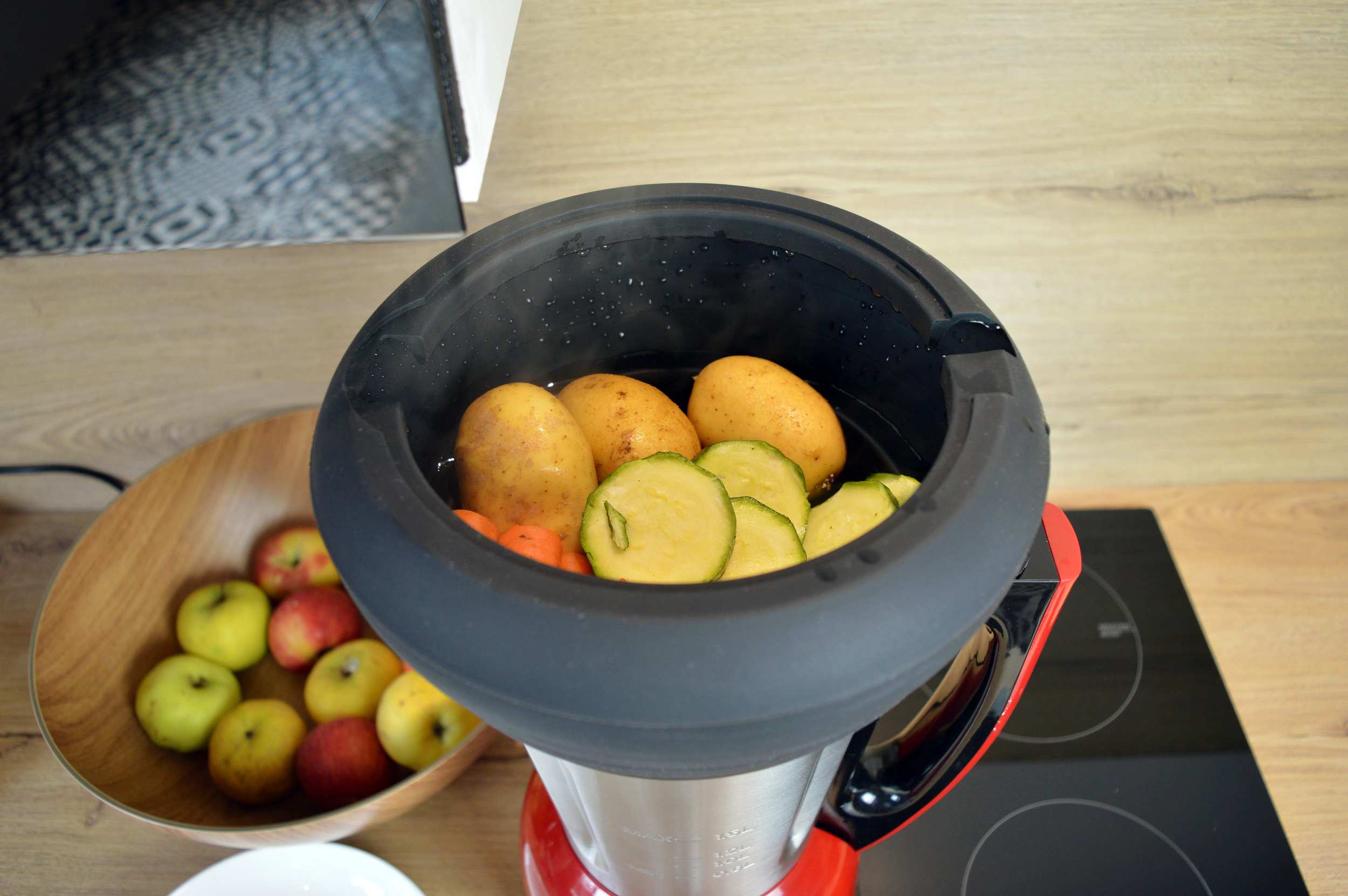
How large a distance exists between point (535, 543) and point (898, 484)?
0.19 meters

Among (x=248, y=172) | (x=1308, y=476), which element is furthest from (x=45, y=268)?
(x=1308, y=476)

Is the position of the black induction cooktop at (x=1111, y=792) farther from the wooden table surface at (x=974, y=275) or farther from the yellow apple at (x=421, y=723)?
the yellow apple at (x=421, y=723)

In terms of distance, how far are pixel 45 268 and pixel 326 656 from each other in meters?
0.46

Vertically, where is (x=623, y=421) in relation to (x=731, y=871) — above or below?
above

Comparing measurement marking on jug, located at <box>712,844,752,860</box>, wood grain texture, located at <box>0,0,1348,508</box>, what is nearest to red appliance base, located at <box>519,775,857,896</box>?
measurement marking on jug, located at <box>712,844,752,860</box>

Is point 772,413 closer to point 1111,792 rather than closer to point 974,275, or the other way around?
point 974,275

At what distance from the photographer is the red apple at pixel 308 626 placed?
73 cm

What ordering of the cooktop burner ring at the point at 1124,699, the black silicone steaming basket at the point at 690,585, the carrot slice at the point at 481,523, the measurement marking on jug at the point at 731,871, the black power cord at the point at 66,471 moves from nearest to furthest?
1. the black silicone steaming basket at the point at 690,585
2. the carrot slice at the point at 481,523
3. the measurement marking on jug at the point at 731,871
4. the cooktop burner ring at the point at 1124,699
5. the black power cord at the point at 66,471

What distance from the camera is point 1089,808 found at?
68 cm

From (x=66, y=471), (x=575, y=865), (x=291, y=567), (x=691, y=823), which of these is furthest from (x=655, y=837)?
(x=66, y=471)

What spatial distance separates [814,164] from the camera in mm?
670

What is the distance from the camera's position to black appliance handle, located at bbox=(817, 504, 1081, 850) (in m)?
0.40

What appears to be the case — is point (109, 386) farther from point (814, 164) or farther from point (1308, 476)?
point (1308, 476)

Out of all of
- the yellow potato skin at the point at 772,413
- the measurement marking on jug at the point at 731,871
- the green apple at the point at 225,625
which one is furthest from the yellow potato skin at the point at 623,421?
the green apple at the point at 225,625
